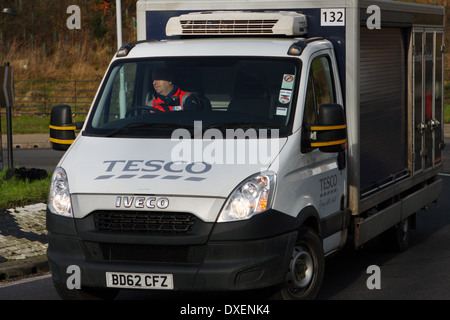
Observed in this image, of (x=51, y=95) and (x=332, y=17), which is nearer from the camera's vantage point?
(x=332, y=17)

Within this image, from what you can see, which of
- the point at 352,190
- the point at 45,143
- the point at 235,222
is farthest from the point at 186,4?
the point at 45,143

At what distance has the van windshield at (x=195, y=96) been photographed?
7.46 metres


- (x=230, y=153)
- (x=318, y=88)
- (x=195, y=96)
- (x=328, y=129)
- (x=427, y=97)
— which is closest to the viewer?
(x=230, y=153)

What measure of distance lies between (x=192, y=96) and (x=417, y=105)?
3.68 metres

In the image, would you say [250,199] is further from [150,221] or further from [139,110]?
[139,110]

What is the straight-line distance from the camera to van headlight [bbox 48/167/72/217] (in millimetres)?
6977

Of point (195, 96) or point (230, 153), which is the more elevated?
point (195, 96)

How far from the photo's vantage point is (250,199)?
6715 mm

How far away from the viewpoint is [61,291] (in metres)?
7.30

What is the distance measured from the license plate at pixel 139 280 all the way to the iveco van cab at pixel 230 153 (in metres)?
0.01

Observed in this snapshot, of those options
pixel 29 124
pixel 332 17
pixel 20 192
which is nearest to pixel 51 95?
pixel 29 124

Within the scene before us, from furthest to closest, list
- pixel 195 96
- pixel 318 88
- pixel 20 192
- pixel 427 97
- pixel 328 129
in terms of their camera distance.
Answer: pixel 20 192 → pixel 427 97 → pixel 318 88 → pixel 195 96 → pixel 328 129

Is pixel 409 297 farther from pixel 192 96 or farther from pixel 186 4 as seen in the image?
pixel 186 4

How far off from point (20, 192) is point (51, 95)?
24.3 m
